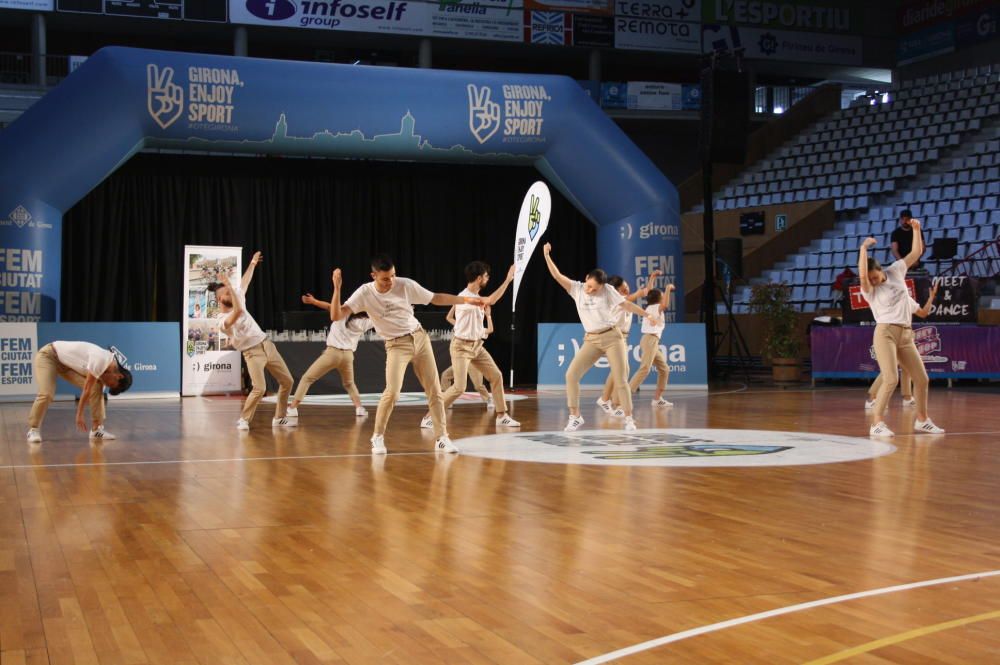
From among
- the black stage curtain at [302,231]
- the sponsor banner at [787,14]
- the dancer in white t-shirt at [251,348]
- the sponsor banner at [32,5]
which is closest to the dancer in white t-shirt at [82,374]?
the dancer in white t-shirt at [251,348]

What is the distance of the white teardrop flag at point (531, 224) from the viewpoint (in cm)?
1189

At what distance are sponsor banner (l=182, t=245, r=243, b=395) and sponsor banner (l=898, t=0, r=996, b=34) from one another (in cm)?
2054

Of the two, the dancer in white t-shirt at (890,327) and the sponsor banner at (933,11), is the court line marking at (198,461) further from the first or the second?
the sponsor banner at (933,11)

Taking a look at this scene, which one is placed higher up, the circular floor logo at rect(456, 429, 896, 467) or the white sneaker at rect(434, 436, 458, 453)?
the white sneaker at rect(434, 436, 458, 453)

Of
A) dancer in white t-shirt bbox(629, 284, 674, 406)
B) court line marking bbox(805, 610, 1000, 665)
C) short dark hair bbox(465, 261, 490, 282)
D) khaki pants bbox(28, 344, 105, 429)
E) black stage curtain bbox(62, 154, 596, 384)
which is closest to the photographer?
court line marking bbox(805, 610, 1000, 665)

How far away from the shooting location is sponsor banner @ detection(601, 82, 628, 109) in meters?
26.5

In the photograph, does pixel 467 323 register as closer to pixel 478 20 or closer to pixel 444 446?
pixel 444 446

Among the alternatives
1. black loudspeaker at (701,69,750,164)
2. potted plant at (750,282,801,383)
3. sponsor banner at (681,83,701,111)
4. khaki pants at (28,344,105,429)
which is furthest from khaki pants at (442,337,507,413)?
sponsor banner at (681,83,701,111)

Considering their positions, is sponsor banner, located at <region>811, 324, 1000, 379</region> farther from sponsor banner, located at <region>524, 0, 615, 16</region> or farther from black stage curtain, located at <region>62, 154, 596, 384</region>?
sponsor banner, located at <region>524, 0, 615, 16</region>

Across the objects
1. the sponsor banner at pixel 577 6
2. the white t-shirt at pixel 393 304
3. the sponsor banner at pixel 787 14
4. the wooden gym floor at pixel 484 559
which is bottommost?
the wooden gym floor at pixel 484 559

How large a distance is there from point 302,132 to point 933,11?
20671 mm

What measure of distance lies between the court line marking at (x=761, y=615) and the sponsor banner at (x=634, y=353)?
43.4ft

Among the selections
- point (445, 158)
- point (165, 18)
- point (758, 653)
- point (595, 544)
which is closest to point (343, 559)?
point (595, 544)

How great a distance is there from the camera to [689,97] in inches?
1069
